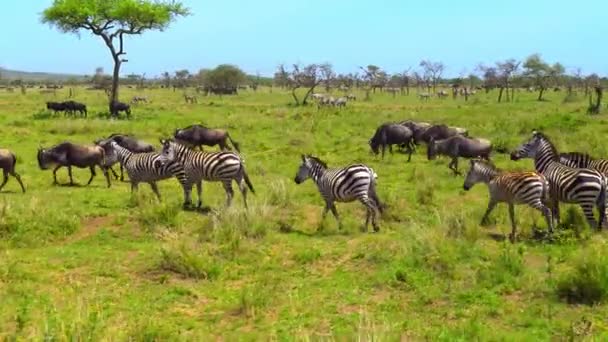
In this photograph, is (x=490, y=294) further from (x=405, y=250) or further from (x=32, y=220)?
(x=32, y=220)

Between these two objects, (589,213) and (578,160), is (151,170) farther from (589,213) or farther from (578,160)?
(578,160)

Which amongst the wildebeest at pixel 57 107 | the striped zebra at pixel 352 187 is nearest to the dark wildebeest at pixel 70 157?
the striped zebra at pixel 352 187

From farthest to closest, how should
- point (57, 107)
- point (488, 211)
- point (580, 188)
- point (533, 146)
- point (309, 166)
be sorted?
point (57, 107) < point (533, 146) < point (309, 166) < point (488, 211) < point (580, 188)

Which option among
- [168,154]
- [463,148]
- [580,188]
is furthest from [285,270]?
[463,148]

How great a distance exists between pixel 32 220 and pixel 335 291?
6074 millimetres

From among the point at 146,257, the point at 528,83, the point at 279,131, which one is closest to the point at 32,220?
the point at 146,257

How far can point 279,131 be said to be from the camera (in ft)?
98.6

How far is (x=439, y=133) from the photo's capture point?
2369 cm

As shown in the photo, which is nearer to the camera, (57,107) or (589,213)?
(589,213)

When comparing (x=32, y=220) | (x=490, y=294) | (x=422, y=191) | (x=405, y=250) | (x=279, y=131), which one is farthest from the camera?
(x=279, y=131)

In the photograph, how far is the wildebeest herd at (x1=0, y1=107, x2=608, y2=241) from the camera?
11125mm

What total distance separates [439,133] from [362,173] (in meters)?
12.3

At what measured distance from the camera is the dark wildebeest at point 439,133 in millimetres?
23531

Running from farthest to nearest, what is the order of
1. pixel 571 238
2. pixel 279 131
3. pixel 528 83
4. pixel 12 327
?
pixel 528 83 → pixel 279 131 → pixel 571 238 → pixel 12 327
